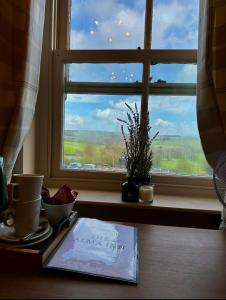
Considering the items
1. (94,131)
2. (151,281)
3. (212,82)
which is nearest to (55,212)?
(151,281)

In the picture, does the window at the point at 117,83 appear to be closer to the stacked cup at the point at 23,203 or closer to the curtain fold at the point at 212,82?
the curtain fold at the point at 212,82

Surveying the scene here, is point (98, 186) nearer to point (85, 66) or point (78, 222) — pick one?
point (78, 222)

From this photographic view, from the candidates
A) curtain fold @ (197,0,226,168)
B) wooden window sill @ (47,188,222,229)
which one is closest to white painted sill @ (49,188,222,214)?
wooden window sill @ (47,188,222,229)

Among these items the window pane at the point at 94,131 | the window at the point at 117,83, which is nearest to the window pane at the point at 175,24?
the window at the point at 117,83

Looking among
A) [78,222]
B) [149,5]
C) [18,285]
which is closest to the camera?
[18,285]

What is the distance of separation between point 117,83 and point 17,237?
111 cm

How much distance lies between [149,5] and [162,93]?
0.53m

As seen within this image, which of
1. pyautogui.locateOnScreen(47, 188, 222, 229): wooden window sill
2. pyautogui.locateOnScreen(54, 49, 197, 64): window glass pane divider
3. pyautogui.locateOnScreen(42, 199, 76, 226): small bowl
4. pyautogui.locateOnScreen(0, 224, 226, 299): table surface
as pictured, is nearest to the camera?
pyautogui.locateOnScreen(0, 224, 226, 299): table surface

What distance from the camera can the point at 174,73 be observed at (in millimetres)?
1592

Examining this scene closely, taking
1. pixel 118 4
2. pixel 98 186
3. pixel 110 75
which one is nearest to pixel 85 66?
pixel 110 75

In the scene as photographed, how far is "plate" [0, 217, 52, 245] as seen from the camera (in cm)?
81

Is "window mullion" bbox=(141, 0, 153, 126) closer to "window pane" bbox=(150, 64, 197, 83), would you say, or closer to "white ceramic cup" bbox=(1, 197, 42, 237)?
"window pane" bbox=(150, 64, 197, 83)

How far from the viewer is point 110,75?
165cm

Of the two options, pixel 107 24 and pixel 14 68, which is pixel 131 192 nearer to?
pixel 14 68
